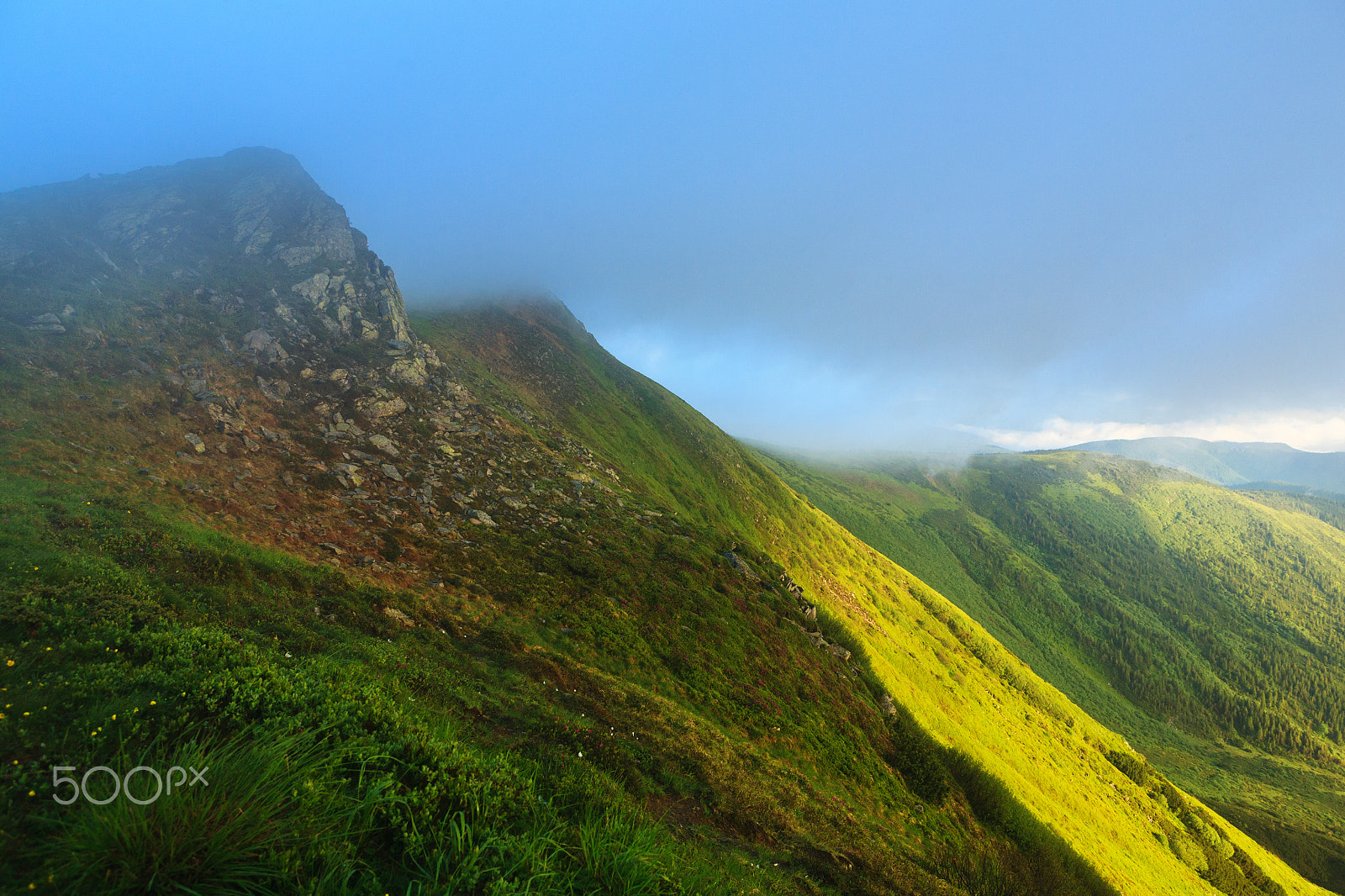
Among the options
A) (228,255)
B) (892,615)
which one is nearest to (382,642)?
(228,255)

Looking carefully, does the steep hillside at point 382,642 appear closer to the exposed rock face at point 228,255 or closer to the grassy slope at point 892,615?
the exposed rock face at point 228,255

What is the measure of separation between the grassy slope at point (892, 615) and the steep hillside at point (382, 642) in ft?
4.19

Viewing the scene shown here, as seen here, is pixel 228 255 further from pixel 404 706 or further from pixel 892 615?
pixel 892 615

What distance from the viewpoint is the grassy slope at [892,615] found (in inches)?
1989

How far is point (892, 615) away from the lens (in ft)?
252

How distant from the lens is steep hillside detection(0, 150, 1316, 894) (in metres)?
5.29

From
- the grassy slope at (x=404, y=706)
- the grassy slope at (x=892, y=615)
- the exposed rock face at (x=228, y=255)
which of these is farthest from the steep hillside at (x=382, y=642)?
the grassy slope at (x=892, y=615)

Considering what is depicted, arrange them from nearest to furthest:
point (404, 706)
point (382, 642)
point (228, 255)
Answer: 1. point (404, 706)
2. point (382, 642)
3. point (228, 255)

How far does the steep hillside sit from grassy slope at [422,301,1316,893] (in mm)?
1278

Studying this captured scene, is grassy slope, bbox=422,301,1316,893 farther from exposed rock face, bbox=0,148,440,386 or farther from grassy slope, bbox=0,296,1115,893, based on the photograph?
grassy slope, bbox=0,296,1115,893

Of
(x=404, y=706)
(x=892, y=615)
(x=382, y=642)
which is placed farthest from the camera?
(x=892, y=615)

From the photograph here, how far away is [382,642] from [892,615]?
81274 millimetres

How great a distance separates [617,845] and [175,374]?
3773 centimetres

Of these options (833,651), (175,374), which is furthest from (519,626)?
(833,651)
